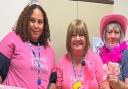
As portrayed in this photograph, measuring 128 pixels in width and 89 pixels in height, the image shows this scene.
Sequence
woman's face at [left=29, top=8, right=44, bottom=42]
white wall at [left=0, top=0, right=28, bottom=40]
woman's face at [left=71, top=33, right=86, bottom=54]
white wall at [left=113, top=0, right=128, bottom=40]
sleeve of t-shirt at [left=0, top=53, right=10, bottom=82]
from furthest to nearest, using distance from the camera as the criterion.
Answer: white wall at [left=113, top=0, right=128, bottom=40] < white wall at [left=0, top=0, right=28, bottom=40] < woman's face at [left=71, top=33, right=86, bottom=54] < woman's face at [left=29, top=8, right=44, bottom=42] < sleeve of t-shirt at [left=0, top=53, right=10, bottom=82]

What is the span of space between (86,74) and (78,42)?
0.69 feet

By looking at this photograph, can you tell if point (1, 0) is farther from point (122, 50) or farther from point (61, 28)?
point (122, 50)

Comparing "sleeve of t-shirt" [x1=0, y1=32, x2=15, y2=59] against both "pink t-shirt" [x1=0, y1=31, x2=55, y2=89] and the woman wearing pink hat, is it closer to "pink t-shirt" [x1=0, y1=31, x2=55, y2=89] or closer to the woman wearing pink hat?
"pink t-shirt" [x1=0, y1=31, x2=55, y2=89]

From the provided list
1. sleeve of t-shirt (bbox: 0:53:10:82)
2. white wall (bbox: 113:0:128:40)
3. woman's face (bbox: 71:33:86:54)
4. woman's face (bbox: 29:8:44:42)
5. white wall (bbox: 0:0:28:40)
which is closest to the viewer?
sleeve of t-shirt (bbox: 0:53:10:82)

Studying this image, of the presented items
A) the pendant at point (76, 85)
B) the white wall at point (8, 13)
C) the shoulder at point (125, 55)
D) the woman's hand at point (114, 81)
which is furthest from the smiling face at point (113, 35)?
the white wall at point (8, 13)

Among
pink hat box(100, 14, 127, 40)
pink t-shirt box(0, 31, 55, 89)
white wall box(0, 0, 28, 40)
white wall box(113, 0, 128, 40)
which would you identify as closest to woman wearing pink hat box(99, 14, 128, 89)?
pink hat box(100, 14, 127, 40)

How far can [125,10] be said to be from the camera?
112 inches

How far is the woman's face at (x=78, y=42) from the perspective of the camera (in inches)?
70.2

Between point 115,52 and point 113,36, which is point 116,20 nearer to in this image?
point 113,36

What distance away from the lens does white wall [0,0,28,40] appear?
1.91 meters

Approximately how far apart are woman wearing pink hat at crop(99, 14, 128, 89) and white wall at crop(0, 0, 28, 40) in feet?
2.03

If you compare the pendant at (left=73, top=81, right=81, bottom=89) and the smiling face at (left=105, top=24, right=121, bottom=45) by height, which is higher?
the smiling face at (left=105, top=24, right=121, bottom=45)

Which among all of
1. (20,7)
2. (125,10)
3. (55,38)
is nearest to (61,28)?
(55,38)

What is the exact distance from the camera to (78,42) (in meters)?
1.79
